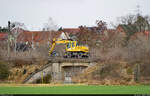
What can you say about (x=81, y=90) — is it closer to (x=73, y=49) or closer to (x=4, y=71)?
(x=4, y=71)

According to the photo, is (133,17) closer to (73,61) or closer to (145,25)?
(145,25)

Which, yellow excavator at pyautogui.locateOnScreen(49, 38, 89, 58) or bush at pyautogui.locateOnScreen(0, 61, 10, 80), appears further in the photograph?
yellow excavator at pyautogui.locateOnScreen(49, 38, 89, 58)

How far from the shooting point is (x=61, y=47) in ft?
194

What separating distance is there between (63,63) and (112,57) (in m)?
7.16

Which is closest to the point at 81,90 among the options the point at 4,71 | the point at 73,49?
the point at 4,71

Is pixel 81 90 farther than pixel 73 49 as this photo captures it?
No

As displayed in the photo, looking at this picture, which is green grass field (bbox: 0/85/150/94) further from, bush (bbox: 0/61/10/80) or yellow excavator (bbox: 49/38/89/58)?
yellow excavator (bbox: 49/38/89/58)

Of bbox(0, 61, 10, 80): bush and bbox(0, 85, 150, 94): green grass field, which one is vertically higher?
bbox(0, 85, 150, 94): green grass field

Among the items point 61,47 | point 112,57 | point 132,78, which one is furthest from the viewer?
point 61,47

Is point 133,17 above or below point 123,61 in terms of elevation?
above

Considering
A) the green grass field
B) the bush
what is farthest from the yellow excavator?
the green grass field

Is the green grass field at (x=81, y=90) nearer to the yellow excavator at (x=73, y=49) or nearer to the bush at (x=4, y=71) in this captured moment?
the bush at (x=4, y=71)

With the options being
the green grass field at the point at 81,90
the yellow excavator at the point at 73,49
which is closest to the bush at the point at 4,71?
the yellow excavator at the point at 73,49

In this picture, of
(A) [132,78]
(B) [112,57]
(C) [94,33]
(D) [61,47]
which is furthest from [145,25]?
(A) [132,78]
